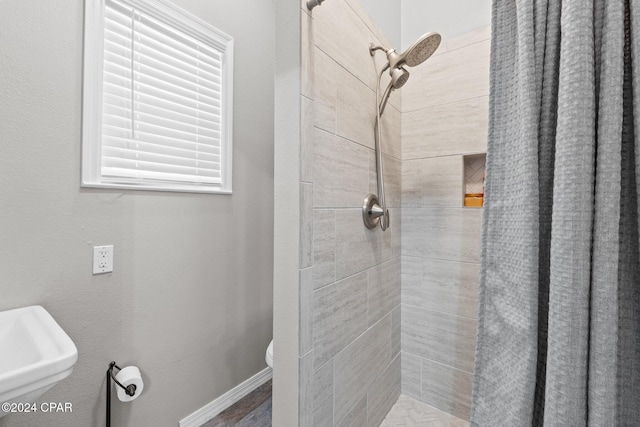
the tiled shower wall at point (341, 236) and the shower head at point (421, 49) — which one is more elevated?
the shower head at point (421, 49)

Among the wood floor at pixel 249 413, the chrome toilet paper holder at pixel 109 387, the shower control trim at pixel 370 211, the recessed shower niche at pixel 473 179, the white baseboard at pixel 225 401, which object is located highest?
the recessed shower niche at pixel 473 179

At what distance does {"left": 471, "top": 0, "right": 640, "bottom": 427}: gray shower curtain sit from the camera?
577 mm

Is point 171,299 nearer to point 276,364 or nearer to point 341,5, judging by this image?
point 276,364

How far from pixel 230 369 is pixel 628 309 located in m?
1.80

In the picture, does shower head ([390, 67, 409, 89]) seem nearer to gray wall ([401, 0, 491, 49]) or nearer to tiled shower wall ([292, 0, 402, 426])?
tiled shower wall ([292, 0, 402, 426])

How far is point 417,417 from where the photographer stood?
1.42 m

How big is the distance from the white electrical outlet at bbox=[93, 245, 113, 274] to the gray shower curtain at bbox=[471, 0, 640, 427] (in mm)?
1474

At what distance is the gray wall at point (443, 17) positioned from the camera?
135 centimetres

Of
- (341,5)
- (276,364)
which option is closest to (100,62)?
(341,5)

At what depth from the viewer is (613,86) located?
588 mm

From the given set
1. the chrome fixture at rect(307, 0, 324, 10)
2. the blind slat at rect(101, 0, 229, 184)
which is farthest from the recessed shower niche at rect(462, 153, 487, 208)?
the blind slat at rect(101, 0, 229, 184)

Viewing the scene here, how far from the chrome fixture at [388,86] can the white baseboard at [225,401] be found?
135 cm

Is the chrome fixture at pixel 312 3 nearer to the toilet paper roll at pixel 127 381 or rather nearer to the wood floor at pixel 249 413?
the toilet paper roll at pixel 127 381

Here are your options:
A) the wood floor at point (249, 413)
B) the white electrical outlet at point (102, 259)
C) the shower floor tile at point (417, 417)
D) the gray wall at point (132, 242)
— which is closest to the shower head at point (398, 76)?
the gray wall at point (132, 242)
